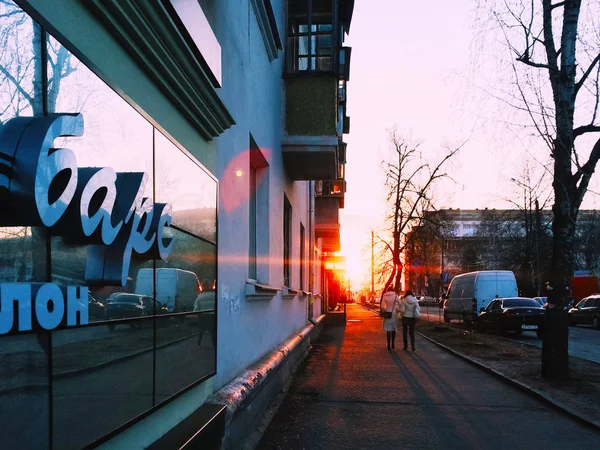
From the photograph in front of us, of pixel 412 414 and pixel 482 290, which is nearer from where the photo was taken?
pixel 412 414

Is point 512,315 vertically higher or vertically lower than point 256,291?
lower

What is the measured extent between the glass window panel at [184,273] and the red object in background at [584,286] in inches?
1514

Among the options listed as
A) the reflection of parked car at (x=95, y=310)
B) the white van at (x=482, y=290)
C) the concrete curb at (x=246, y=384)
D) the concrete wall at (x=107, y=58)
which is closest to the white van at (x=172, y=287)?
the reflection of parked car at (x=95, y=310)

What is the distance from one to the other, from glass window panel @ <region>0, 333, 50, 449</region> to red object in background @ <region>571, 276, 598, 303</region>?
133 ft

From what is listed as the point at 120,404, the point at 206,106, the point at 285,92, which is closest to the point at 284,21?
the point at 285,92

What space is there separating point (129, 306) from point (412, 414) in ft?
17.1

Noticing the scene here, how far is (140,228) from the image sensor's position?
307cm

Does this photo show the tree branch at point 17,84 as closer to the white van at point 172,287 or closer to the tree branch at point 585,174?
the white van at point 172,287

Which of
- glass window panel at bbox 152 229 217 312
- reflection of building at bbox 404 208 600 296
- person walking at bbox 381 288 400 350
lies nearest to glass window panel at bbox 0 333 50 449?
glass window panel at bbox 152 229 217 312

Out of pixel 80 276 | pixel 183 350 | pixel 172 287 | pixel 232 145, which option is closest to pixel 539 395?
pixel 232 145

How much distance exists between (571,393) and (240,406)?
5.40 meters

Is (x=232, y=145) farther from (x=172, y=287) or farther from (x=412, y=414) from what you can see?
(x=412, y=414)

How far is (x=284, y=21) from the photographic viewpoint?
1088cm

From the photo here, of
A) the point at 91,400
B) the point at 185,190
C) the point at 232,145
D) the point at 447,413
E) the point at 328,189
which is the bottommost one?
the point at 447,413
